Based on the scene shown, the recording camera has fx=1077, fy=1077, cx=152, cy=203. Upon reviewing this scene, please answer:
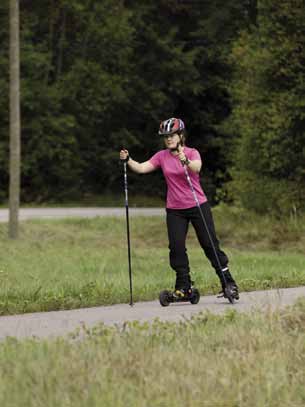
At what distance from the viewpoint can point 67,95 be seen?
41.9 m

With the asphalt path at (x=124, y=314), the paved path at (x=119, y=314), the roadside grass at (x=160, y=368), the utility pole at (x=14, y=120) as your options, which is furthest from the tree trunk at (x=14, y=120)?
the roadside grass at (x=160, y=368)

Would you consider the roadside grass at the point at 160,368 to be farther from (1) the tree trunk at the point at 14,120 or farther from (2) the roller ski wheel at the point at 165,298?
(1) the tree trunk at the point at 14,120

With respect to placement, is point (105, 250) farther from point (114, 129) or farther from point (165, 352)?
point (114, 129)

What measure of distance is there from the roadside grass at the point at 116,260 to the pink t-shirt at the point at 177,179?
142 centimetres

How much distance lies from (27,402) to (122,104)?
38.8 meters

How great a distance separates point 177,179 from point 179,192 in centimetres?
14

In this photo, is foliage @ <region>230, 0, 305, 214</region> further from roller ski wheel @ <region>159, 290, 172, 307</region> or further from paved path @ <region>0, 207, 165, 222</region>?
roller ski wheel @ <region>159, 290, 172, 307</region>

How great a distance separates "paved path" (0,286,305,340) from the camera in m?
9.13

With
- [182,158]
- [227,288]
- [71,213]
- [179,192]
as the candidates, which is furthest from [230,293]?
[71,213]

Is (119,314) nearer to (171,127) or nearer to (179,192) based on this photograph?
(179,192)

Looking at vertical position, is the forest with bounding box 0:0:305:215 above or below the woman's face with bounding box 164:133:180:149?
above

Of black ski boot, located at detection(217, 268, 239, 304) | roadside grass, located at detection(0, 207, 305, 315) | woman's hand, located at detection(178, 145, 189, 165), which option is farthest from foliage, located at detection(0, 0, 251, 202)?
woman's hand, located at detection(178, 145, 189, 165)

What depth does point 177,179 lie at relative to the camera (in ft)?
35.7

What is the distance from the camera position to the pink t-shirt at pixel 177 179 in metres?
10.9
